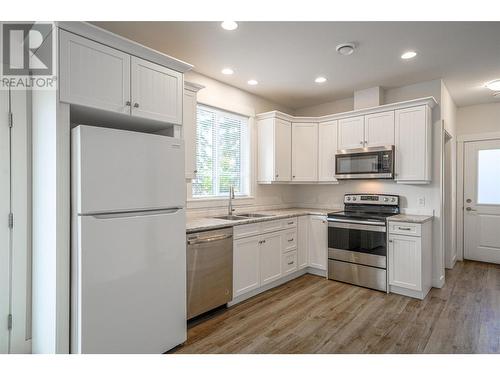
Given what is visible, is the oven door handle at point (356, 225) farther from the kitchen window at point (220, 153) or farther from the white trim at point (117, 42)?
the white trim at point (117, 42)

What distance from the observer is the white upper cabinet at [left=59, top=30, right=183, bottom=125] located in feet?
5.92

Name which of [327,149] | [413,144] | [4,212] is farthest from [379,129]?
[4,212]

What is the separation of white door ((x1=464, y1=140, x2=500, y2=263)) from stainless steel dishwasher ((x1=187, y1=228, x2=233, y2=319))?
4447 mm

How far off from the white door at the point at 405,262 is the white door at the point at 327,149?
134cm

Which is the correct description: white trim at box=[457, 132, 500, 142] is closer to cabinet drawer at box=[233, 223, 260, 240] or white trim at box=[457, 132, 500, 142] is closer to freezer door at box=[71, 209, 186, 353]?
cabinet drawer at box=[233, 223, 260, 240]

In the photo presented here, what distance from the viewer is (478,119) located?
486 cm

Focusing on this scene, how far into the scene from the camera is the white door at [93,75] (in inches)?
70.4

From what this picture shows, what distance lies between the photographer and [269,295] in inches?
136

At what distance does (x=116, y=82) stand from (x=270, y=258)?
101 inches

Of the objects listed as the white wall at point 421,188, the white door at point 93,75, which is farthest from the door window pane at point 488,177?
the white door at point 93,75

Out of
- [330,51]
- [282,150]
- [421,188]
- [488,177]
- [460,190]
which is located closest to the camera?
[330,51]

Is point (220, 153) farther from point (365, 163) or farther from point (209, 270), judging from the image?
point (365, 163)

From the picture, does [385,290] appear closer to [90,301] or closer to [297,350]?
[297,350]

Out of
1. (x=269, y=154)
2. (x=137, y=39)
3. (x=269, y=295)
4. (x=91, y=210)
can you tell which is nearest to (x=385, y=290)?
(x=269, y=295)
